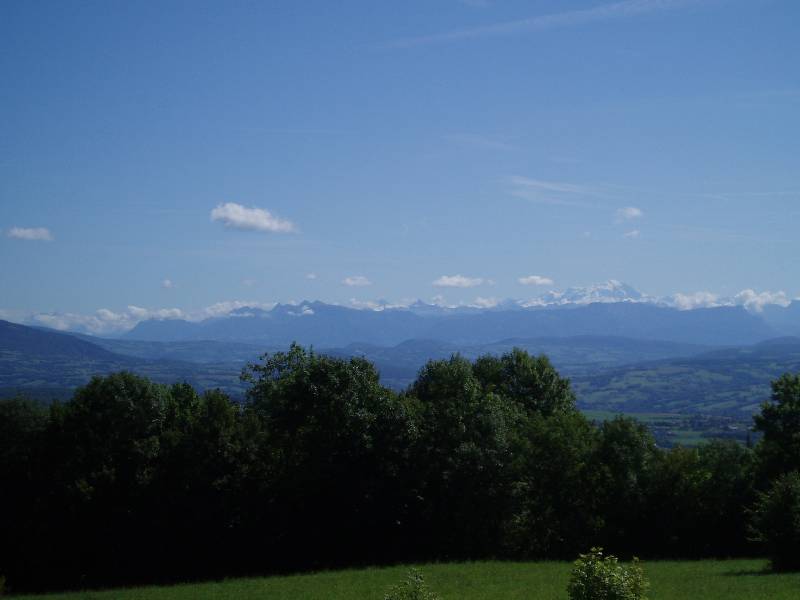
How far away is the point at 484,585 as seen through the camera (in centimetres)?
2728

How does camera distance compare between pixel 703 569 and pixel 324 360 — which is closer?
pixel 703 569

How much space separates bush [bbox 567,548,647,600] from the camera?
530 inches

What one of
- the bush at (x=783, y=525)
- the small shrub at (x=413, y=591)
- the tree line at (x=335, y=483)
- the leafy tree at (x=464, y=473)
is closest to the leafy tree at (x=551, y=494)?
the tree line at (x=335, y=483)

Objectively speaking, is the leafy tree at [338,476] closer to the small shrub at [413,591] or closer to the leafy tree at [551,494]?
the leafy tree at [551,494]

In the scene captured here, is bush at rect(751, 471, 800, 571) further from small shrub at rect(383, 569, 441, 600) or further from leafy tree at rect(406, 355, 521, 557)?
small shrub at rect(383, 569, 441, 600)

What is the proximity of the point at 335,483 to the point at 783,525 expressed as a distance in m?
20.9

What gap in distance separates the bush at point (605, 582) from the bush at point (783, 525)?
19293 mm

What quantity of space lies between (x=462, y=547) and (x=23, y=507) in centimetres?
2270

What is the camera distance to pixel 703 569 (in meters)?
31.7

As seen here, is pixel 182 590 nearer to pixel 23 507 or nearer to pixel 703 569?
pixel 23 507

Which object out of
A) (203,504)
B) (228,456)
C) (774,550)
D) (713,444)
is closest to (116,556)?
(203,504)

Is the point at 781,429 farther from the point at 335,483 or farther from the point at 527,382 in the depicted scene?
the point at 335,483

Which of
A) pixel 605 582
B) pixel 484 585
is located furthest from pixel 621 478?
pixel 605 582

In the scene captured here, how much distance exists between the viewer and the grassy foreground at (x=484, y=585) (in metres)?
24.9
